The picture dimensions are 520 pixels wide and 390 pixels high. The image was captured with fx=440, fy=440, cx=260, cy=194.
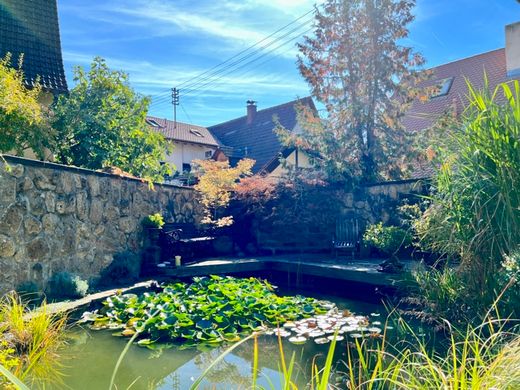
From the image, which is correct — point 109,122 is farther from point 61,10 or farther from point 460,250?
point 460,250

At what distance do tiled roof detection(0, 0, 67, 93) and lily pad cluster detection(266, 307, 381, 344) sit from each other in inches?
308

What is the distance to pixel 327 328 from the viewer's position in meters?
4.46

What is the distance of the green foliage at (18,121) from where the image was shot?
5.52 m

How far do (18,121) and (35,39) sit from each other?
Answer: 5636 mm

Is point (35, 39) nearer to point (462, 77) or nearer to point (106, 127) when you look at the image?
point (106, 127)

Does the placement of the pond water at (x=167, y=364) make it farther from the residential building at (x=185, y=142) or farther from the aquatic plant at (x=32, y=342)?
the residential building at (x=185, y=142)

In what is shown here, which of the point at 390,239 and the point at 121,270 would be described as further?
the point at 121,270

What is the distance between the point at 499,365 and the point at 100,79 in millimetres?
9223

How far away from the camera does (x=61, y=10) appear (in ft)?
37.0

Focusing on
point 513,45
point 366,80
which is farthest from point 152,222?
point 366,80

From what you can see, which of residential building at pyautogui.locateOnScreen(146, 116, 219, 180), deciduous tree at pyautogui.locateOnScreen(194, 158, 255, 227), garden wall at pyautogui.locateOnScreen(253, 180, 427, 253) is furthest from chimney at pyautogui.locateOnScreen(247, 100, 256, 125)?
garden wall at pyautogui.locateOnScreen(253, 180, 427, 253)

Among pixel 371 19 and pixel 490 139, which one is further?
pixel 371 19

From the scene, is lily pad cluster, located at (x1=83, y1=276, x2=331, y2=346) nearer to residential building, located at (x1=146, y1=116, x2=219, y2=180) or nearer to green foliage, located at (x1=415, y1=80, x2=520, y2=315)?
green foliage, located at (x1=415, y1=80, x2=520, y2=315)

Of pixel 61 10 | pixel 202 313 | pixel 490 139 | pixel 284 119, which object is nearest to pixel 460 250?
pixel 490 139
